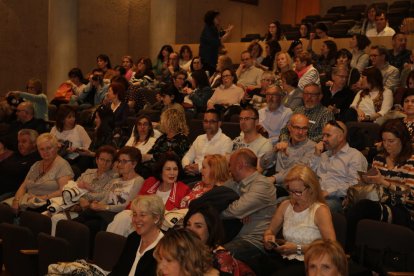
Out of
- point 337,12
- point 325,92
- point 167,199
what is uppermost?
point 337,12

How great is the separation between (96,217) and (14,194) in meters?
1.48

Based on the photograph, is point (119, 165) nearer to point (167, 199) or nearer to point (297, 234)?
point (167, 199)

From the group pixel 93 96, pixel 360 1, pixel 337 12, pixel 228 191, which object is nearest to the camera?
pixel 228 191

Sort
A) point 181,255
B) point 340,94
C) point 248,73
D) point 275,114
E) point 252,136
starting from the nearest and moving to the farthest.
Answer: point 181,255 → point 252,136 → point 275,114 → point 340,94 → point 248,73

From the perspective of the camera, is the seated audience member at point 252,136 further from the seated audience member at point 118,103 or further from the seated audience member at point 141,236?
the seated audience member at point 118,103

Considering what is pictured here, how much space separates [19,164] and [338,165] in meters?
3.21

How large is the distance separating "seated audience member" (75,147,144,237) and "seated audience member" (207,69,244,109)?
7.58 feet

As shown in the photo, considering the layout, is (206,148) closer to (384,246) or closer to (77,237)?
(77,237)

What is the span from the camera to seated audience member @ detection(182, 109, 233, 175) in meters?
6.57

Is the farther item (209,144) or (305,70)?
(305,70)

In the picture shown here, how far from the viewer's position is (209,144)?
6664 mm

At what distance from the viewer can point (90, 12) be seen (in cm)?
1434

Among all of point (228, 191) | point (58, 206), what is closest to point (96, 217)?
point (58, 206)

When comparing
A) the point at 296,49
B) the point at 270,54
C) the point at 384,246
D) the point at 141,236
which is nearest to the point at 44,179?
the point at 141,236
